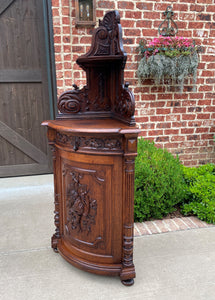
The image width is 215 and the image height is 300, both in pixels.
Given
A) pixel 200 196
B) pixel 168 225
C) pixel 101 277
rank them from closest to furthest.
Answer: pixel 101 277 → pixel 168 225 → pixel 200 196

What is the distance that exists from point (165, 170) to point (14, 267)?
168 centimetres

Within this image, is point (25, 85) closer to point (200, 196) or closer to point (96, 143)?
point (96, 143)

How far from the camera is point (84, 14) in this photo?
306cm

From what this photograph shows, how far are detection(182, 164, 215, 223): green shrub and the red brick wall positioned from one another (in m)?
0.89

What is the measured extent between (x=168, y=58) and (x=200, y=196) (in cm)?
179

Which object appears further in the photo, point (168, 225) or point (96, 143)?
point (168, 225)

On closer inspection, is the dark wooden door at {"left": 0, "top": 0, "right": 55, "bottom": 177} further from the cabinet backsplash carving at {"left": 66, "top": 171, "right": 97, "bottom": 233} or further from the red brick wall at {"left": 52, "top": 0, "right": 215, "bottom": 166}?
the cabinet backsplash carving at {"left": 66, "top": 171, "right": 97, "bottom": 233}

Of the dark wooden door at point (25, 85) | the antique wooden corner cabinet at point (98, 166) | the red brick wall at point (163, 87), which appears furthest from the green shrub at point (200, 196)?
the dark wooden door at point (25, 85)

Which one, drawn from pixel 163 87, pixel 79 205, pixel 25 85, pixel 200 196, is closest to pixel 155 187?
pixel 200 196

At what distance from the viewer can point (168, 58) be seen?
320 centimetres

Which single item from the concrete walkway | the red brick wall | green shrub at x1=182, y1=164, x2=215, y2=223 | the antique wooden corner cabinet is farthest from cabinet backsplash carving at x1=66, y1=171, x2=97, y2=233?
the red brick wall

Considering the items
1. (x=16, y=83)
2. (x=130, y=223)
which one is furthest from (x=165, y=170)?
(x=16, y=83)

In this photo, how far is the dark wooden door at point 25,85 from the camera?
3.41 meters

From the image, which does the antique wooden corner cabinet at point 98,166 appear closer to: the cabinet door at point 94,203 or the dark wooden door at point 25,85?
the cabinet door at point 94,203
